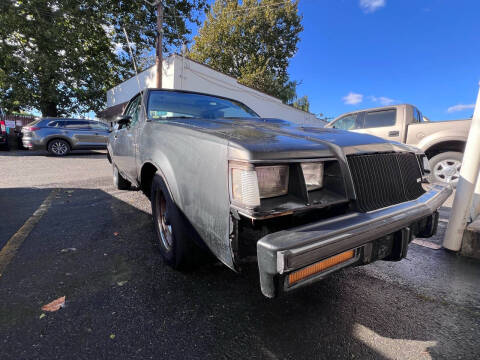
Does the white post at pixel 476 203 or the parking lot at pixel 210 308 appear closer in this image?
the parking lot at pixel 210 308

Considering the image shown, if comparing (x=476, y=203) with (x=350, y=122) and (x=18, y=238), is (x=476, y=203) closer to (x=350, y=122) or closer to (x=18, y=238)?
(x=350, y=122)

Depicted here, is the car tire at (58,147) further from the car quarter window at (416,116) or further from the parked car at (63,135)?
the car quarter window at (416,116)

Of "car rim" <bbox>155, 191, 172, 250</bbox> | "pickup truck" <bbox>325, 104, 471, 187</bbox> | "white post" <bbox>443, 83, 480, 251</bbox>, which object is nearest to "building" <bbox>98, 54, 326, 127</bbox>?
"car rim" <bbox>155, 191, 172, 250</bbox>

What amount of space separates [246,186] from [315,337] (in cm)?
101

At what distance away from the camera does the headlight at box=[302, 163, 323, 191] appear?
1.35m

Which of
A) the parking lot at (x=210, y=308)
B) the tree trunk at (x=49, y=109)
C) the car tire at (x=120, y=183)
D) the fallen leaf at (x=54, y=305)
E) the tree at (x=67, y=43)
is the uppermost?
the tree at (x=67, y=43)

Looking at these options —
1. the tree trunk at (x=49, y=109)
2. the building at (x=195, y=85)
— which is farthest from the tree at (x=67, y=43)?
the building at (x=195, y=85)

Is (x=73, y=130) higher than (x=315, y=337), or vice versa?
(x=73, y=130)

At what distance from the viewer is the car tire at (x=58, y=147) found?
9539 millimetres

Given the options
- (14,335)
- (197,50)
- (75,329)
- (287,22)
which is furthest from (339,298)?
(287,22)

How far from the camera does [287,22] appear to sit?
25516 millimetres

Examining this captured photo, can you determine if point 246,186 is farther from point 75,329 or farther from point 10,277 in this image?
point 10,277

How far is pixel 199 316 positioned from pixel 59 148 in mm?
11089

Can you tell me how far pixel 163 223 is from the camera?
89.4 inches
